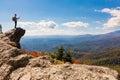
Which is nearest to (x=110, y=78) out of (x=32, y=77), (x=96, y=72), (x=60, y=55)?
(x=96, y=72)

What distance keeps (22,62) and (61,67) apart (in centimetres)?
298

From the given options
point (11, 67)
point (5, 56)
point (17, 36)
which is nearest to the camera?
point (11, 67)

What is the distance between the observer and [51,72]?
12.3 meters

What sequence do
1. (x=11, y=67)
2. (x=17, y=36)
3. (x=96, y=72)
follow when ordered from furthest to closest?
(x=17, y=36)
(x=11, y=67)
(x=96, y=72)

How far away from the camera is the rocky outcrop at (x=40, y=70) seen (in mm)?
11727

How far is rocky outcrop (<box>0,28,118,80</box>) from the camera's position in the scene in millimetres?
11727

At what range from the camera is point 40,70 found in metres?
12.8

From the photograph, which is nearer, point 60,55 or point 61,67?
point 61,67

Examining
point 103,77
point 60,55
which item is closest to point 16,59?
point 103,77

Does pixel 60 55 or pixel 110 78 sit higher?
pixel 110 78

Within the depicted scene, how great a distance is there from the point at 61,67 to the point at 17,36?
27383mm

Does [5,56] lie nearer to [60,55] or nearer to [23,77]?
[23,77]

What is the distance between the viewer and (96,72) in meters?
12.2

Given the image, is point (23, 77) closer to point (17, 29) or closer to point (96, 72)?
point (96, 72)
